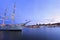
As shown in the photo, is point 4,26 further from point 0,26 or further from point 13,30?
point 13,30

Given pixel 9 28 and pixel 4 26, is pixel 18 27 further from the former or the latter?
pixel 4 26

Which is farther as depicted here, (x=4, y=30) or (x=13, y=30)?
(x=4, y=30)

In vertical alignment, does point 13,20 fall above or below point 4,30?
above

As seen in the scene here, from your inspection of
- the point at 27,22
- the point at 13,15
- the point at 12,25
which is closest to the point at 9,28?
the point at 12,25

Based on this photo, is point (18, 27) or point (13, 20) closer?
point (18, 27)

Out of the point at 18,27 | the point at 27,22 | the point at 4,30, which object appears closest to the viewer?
the point at 18,27

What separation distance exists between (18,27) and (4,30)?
402 cm

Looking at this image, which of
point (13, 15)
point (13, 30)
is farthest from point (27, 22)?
point (13, 30)

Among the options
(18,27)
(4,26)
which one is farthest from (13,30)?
(4,26)

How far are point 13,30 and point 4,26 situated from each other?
14.0 feet

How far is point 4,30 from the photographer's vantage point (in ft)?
110

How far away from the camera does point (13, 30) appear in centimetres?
3152

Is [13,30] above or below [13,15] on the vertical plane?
below

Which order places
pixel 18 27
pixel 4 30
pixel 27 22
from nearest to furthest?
pixel 18 27, pixel 4 30, pixel 27 22
